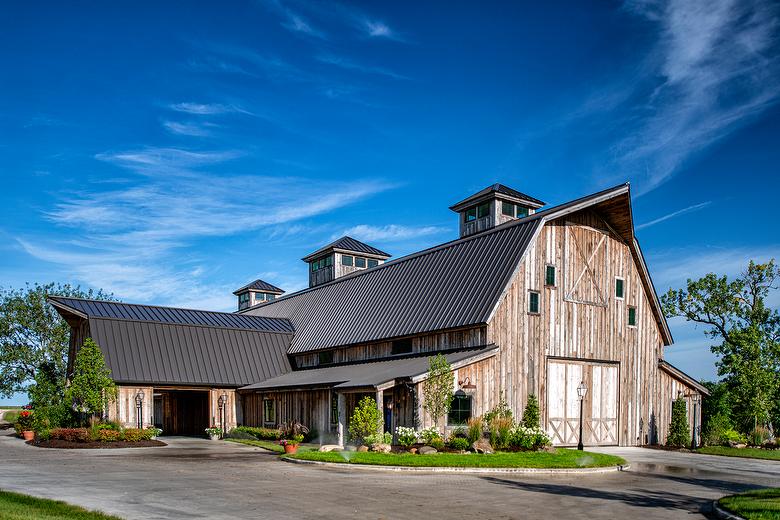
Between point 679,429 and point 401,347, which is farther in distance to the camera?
point 401,347

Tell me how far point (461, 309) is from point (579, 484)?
12.5m

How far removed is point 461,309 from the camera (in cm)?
3014

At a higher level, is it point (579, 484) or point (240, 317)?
point (240, 317)

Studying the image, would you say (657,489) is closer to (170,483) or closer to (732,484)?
(732,484)

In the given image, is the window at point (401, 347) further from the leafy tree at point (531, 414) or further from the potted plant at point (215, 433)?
the potted plant at point (215, 433)

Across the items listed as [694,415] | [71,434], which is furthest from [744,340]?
[71,434]

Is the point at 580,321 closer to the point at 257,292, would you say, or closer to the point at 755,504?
the point at 755,504

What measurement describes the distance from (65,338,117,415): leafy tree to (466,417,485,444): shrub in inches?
675

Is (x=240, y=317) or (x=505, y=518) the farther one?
(x=240, y=317)

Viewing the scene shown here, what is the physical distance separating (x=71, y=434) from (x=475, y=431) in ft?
56.1

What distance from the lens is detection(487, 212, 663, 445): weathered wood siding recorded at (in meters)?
29.2

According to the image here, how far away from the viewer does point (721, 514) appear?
44.8ft

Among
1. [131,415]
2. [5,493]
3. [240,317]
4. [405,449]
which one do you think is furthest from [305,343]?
[5,493]

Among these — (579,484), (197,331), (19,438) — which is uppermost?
(197,331)
